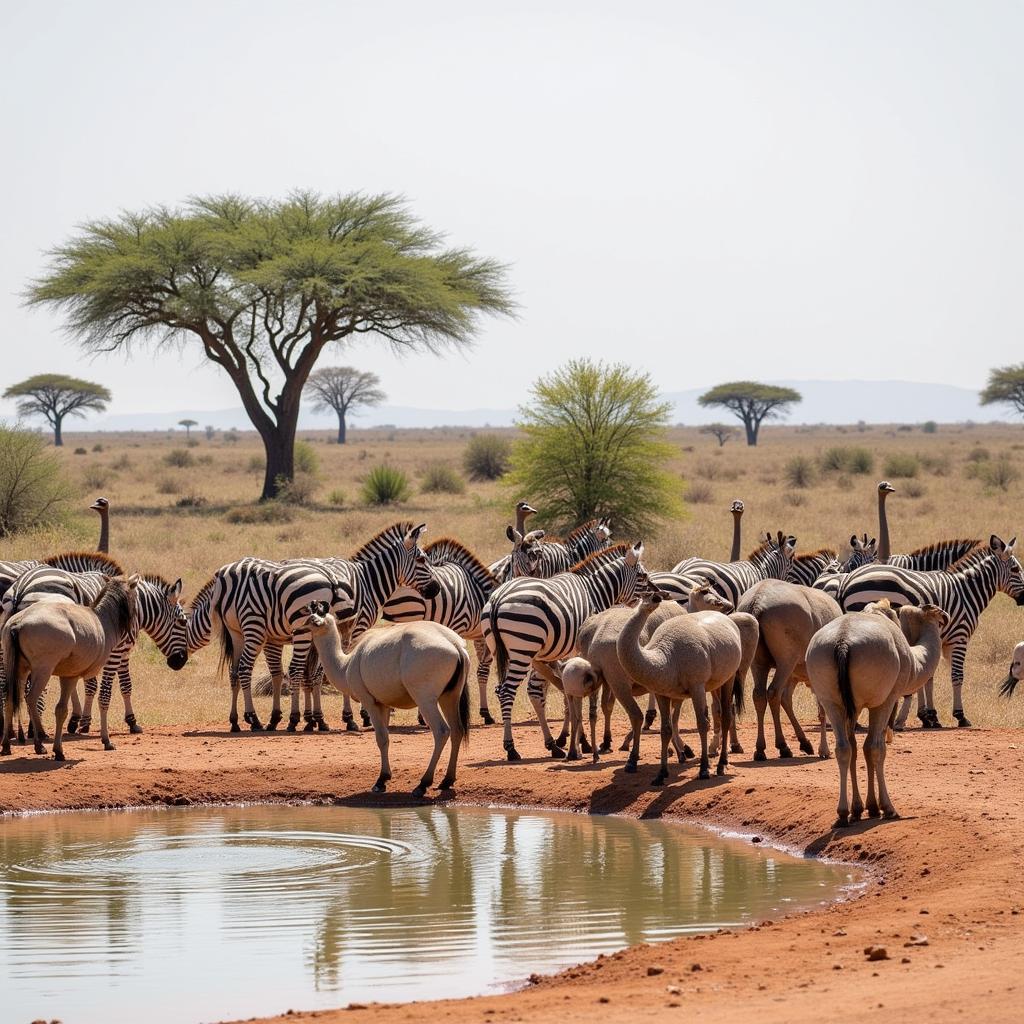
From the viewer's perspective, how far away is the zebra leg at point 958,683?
1495cm

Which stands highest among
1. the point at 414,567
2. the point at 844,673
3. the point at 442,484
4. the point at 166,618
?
the point at 442,484

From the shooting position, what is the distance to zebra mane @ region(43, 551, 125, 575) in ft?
54.6

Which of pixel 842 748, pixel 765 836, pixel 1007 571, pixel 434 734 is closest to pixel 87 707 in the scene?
pixel 434 734

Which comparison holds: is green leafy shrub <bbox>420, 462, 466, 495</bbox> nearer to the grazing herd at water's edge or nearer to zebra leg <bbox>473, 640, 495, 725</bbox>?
the grazing herd at water's edge

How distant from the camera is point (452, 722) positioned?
1219 cm

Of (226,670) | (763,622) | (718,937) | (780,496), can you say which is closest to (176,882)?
(718,937)

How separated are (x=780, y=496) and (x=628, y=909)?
37.0 meters

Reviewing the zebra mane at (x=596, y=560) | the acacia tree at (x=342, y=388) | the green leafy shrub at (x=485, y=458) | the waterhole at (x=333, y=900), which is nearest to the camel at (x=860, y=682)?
the waterhole at (x=333, y=900)

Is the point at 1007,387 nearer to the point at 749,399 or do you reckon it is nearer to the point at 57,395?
the point at 749,399

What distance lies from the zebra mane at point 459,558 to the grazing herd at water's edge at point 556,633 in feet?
0.10

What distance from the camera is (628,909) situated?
30.0ft

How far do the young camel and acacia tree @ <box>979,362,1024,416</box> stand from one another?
82277mm

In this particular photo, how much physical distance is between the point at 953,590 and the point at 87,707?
8806 mm

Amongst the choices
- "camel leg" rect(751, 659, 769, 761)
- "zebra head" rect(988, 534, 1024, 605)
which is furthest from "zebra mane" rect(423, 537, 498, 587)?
"zebra head" rect(988, 534, 1024, 605)
